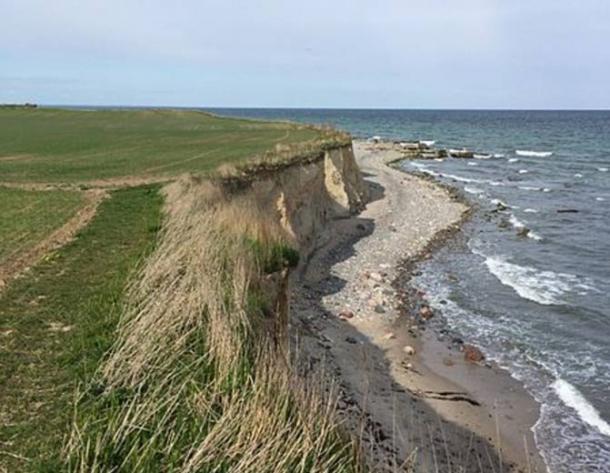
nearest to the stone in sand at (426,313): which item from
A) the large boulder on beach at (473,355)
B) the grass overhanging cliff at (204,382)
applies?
the large boulder on beach at (473,355)

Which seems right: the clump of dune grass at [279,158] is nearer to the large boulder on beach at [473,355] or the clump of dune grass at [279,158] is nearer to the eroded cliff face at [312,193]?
the eroded cliff face at [312,193]

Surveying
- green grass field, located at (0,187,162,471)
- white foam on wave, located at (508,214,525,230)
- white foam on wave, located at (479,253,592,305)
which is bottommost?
white foam on wave, located at (508,214,525,230)

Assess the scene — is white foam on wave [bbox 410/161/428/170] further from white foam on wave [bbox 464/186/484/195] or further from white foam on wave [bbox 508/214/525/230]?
white foam on wave [bbox 508/214/525/230]

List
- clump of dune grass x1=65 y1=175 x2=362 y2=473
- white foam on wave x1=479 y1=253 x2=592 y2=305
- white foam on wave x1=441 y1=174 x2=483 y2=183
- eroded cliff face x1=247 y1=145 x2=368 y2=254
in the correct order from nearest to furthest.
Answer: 1. clump of dune grass x1=65 y1=175 x2=362 y2=473
2. white foam on wave x1=479 y1=253 x2=592 y2=305
3. eroded cliff face x1=247 y1=145 x2=368 y2=254
4. white foam on wave x1=441 y1=174 x2=483 y2=183

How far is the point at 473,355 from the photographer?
17.5m

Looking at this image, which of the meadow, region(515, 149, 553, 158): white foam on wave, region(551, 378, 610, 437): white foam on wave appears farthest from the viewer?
region(515, 149, 553, 158): white foam on wave

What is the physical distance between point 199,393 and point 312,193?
23.4m

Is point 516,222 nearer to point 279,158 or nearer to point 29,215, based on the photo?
point 279,158

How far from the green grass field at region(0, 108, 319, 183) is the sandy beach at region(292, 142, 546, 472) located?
26.6 feet

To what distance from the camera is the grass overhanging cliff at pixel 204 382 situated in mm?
6879

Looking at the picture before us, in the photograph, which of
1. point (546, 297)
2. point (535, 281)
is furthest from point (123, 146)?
point (546, 297)

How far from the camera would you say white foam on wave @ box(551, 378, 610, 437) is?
545 inches

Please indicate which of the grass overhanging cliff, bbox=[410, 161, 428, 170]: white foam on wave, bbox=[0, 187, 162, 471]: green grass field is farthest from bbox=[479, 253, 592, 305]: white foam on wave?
bbox=[410, 161, 428, 170]: white foam on wave

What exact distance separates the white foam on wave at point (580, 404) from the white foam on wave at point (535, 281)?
6.43m
